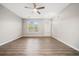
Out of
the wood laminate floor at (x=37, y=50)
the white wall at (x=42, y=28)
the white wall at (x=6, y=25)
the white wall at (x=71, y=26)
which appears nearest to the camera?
the wood laminate floor at (x=37, y=50)

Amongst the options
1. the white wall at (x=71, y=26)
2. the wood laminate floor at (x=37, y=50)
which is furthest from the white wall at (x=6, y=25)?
the white wall at (x=71, y=26)

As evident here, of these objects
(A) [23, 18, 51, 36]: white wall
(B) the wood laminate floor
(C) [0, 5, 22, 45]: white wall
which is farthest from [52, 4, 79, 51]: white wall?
(A) [23, 18, 51, 36]: white wall

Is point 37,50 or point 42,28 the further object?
point 42,28

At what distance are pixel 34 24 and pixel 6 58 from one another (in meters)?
7.59

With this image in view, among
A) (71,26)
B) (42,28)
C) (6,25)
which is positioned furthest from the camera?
(42,28)

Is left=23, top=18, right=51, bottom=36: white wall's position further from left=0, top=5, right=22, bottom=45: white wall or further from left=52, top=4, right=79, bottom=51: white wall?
left=52, top=4, right=79, bottom=51: white wall

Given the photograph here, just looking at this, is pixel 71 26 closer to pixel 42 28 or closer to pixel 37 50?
pixel 37 50

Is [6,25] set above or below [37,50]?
above

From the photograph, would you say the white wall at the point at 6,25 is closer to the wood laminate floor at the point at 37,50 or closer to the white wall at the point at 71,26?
the wood laminate floor at the point at 37,50

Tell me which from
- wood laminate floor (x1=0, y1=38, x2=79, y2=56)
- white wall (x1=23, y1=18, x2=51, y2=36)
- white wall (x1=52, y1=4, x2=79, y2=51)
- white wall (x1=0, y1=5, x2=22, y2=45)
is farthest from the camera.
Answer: white wall (x1=23, y1=18, x2=51, y2=36)

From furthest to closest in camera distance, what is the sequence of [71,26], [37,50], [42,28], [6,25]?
[42,28] → [6,25] → [71,26] → [37,50]

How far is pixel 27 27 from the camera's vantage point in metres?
8.62

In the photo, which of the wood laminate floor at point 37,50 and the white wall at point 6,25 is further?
the white wall at point 6,25

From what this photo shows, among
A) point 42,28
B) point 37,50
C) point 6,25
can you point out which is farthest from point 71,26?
point 42,28
